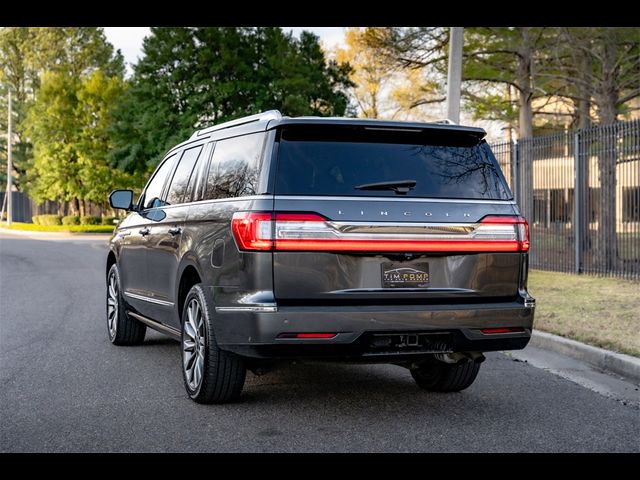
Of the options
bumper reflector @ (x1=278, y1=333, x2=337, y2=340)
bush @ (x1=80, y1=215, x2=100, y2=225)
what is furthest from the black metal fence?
bush @ (x1=80, y1=215, x2=100, y2=225)

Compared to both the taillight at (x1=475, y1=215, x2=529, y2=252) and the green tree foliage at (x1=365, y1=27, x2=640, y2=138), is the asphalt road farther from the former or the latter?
the green tree foliage at (x1=365, y1=27, x2=640, y2=138)

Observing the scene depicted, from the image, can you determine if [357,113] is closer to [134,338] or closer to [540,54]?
[540,54]

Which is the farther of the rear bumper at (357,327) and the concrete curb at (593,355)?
the concrete curb at (593,355)

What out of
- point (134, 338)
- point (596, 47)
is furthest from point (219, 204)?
point (596, 47)

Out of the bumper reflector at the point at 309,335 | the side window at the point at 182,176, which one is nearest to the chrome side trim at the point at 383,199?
the bumper reflector at the point at 309,335

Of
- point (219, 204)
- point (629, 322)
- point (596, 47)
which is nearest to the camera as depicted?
point (219, 204)

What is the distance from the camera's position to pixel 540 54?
76.0 feet

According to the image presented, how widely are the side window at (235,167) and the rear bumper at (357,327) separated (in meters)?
0.86

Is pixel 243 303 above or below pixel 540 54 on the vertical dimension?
below

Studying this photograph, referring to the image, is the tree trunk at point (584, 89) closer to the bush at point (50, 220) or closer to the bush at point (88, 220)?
the bush at point (88, 220)

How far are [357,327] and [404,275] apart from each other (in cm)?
46

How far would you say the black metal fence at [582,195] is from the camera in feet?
51.0

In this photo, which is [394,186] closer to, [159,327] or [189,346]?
[189,346]
